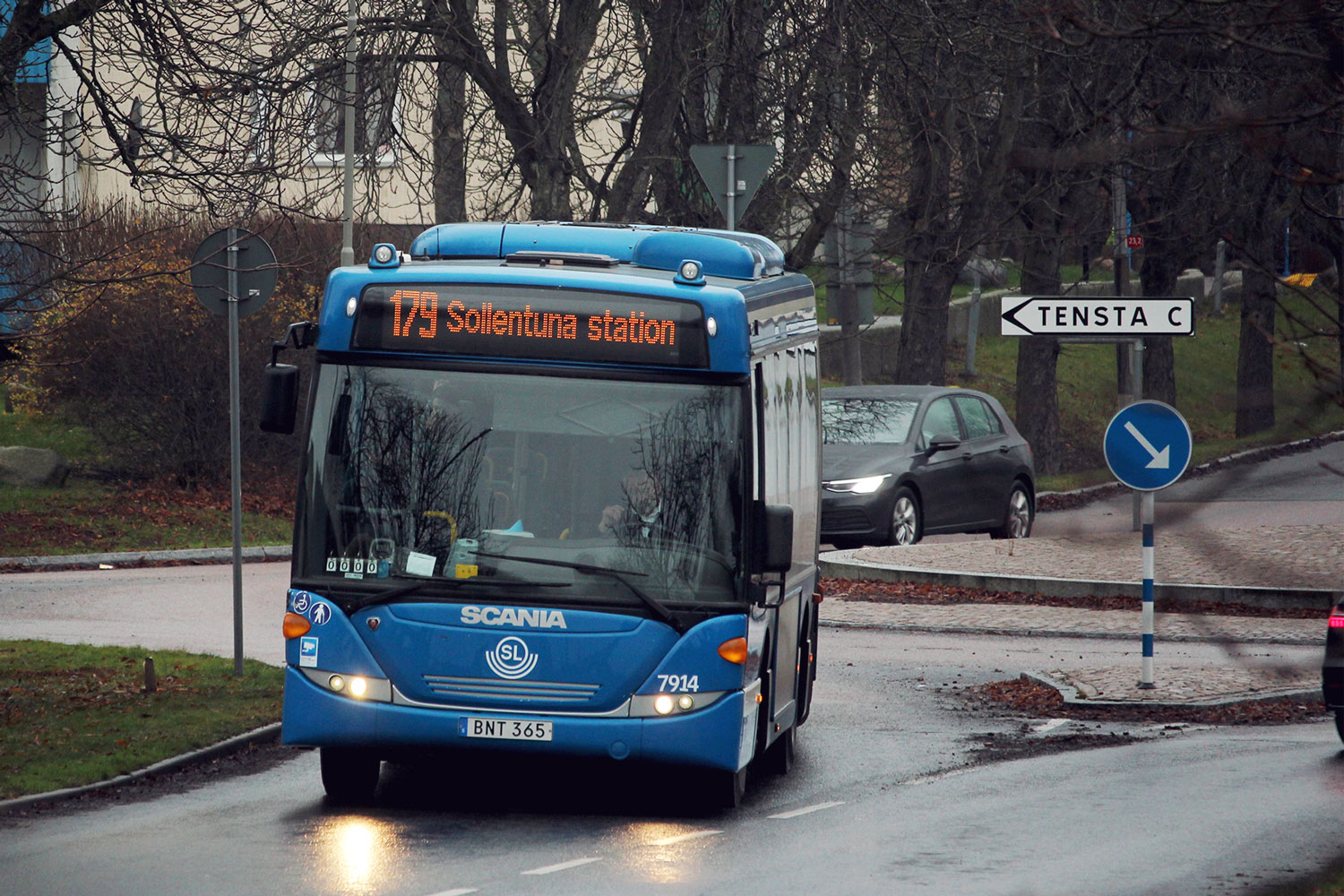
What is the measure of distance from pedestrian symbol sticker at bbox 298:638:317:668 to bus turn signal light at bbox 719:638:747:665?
182 cm

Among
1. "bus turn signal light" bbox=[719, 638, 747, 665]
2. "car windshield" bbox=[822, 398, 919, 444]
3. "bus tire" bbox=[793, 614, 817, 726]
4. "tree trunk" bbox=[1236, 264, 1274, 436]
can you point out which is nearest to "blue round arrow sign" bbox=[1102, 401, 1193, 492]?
"bus tire" bbox=[793, 614, 817, 726]

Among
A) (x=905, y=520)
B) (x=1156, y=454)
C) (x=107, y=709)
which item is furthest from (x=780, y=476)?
(x=905, y=520)

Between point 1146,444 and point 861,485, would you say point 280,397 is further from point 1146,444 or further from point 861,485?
point 861,485

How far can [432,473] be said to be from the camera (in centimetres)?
870

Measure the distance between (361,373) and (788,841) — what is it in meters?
2.90

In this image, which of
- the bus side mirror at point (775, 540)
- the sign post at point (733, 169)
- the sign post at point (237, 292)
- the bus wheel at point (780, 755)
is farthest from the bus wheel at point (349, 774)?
the sign post at point (733, 169)

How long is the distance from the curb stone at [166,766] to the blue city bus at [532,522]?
3.96 ft

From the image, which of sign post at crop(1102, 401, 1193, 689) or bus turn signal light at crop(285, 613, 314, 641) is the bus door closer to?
bus turn signal light at crop(285, 613, 314, 641)

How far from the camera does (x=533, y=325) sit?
348 inches

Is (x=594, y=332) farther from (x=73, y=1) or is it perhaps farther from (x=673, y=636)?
(x=73, y=1)

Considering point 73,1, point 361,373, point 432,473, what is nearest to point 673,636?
point 432,473

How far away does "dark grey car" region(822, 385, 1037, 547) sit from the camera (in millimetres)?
20750

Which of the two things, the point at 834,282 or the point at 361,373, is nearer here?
the point at 361,373

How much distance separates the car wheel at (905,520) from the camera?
21031mm
